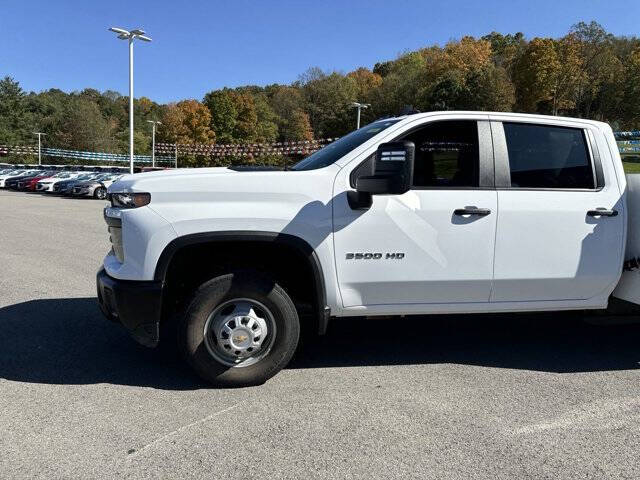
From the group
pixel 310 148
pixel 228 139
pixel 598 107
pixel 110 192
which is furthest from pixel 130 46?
pixel 598 107

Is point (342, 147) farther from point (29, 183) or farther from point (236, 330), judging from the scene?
point (29, 183)

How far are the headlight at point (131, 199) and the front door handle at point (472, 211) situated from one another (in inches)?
83.2

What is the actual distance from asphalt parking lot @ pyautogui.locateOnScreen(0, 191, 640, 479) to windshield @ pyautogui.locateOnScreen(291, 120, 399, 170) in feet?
5.21

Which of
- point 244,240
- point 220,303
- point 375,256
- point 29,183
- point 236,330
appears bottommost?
point 236,330

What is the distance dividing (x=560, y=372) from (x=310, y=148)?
40967 mm

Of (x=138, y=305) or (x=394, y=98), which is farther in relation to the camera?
(x=394, y=98)

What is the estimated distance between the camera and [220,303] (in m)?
3.65

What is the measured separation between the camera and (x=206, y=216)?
3518 mm

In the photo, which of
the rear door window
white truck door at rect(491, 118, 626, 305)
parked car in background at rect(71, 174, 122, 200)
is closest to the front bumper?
white truck door at rect(491, 118, 626, 305)

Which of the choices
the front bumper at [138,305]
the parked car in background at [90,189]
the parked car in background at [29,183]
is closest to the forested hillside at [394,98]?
the parked car in background at [90,189]

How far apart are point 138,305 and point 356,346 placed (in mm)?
2004

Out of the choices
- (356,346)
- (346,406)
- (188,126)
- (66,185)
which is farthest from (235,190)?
(188,126)

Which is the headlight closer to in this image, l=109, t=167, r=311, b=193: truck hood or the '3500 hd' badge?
l=109, t=167, r=311, b=193: truck hood

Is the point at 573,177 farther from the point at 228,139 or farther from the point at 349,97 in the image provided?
the point at 349,97
